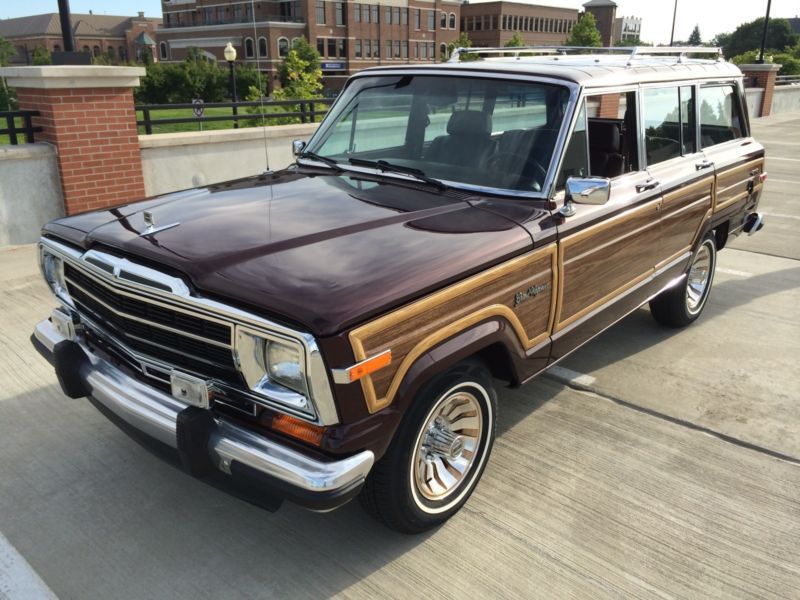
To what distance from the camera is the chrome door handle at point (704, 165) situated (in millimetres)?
4915

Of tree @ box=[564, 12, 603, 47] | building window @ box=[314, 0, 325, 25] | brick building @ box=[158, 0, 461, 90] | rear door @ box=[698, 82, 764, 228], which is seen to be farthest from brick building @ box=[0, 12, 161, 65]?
rear door @ box=[698, 82, 764, 228]

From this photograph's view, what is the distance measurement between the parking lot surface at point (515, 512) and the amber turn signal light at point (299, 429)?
0.75 m

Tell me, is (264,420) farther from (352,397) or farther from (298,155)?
(298,155)

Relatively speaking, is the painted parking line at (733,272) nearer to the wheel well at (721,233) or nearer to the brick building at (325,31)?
the wheel well at (721,233)

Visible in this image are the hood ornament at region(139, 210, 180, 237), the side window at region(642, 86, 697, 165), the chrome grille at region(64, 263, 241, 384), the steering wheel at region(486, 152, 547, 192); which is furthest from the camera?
the side window at region(642, 86, 697, 165)

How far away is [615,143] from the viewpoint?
4.28 meters

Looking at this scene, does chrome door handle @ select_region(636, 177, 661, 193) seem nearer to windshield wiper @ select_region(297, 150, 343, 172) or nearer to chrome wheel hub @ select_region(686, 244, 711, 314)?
chrome wheel hub @ select_region(686, 244, 711, 314)

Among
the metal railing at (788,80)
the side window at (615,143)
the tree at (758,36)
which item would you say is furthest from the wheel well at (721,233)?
the tree at (758,36)

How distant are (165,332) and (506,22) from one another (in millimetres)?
109737

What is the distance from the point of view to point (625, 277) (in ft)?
13.7

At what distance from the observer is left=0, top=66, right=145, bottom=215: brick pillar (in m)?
6.92

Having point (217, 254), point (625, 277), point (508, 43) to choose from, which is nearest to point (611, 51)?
point (625, 277)

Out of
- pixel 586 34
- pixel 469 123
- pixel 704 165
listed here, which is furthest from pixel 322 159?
pixel 586 34

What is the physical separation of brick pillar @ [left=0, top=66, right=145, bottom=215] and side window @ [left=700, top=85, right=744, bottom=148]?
18.1ft
